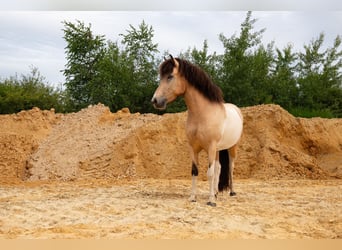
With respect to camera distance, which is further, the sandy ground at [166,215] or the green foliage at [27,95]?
the green foliage at [27,95]

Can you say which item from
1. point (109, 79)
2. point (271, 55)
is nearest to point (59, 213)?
point (109, 79)

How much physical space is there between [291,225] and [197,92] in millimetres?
2754

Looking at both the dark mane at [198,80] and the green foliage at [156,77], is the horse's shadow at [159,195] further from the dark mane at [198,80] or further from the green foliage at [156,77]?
the green foliage at [156,77]

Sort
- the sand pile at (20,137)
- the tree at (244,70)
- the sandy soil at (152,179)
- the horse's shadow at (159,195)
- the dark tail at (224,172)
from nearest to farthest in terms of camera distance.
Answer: the sandy soil at (152,179) < the horse's shadow at (159,195) < the dark tail at (224,172) < the sand pile at (20,137) < the tree at (244,70)

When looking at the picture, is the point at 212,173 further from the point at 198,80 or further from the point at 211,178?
the point at 198,80

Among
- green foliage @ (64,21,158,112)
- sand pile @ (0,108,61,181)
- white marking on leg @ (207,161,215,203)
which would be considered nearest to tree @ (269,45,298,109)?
green foliage @ (64,21,158,112)

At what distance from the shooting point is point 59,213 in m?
6.32

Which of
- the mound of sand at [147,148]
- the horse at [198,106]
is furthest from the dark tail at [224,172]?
the mound of sand at [147,148]

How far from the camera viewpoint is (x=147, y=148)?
14.2 meters

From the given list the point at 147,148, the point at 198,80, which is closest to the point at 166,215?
the point at 198,80

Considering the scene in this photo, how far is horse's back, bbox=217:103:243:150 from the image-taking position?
7.39m

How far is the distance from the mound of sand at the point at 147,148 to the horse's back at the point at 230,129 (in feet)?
18.3

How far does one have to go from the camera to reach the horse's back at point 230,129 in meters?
7.39

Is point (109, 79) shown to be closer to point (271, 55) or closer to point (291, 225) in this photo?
point (271, 55)
